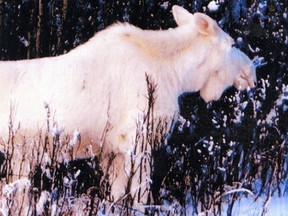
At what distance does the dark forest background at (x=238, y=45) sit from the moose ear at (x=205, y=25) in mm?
261

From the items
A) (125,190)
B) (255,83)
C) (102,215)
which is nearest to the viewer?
(102,215)

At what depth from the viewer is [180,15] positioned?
17.3ft

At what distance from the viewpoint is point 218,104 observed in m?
5.54

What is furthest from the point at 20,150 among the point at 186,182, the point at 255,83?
the point at 255,83

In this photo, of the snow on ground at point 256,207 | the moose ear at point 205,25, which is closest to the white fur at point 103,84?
the moose ear at point 205,25

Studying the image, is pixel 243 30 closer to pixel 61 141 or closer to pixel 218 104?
pixel 218 104

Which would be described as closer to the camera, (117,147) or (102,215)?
(102,215)

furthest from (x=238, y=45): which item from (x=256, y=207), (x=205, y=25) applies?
(x=256, y=207)

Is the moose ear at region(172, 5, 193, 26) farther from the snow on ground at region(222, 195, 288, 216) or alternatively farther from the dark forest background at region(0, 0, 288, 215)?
the snow on ground at region(222, 195, 288, 216)

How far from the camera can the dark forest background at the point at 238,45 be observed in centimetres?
503

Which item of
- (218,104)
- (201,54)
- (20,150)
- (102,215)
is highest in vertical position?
(201,54)

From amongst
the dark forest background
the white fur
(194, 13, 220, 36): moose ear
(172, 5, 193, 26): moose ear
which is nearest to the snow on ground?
the dark forest background

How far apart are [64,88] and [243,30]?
141 centimetres

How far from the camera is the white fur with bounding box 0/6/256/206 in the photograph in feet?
15.7
